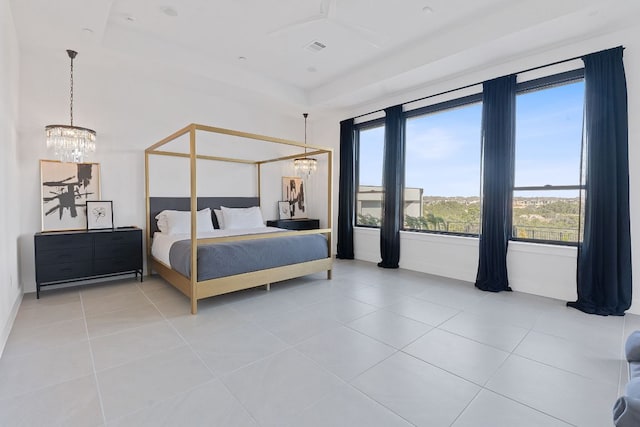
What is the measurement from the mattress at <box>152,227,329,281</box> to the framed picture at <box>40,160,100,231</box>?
1143 mm

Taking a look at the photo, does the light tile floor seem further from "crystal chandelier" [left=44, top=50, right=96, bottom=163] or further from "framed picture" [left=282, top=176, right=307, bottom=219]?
"framed picture" [left=282, top=176, right=307, bottom=219]

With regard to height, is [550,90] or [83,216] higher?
[550,90]

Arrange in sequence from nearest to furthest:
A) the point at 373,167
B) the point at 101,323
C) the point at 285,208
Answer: the point at 101,323
the point at 373,167
the point at 285,208

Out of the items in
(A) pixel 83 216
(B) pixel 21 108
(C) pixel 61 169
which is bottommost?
(A) pixel 83 216

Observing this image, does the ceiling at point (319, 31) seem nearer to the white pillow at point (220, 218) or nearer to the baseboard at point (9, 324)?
the white pillow at point (220, 218)

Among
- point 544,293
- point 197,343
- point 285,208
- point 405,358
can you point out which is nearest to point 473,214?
point 544,293

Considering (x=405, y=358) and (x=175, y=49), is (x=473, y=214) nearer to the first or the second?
(x=405, y=358)

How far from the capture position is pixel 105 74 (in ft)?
13.7

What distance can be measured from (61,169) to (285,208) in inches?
140

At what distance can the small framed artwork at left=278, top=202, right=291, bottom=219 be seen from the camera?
20.2 ft

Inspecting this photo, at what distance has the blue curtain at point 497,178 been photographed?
3.86m

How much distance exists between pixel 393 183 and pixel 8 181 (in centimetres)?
484

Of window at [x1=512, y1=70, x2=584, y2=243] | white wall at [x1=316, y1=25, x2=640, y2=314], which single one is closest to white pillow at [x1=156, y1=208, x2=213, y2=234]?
white wall at [x1=316, y1=25, x2=640, y2=314]

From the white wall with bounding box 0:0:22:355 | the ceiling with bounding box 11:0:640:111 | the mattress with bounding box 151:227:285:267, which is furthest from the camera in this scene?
the mattress with bounding box 151:227:285:267
